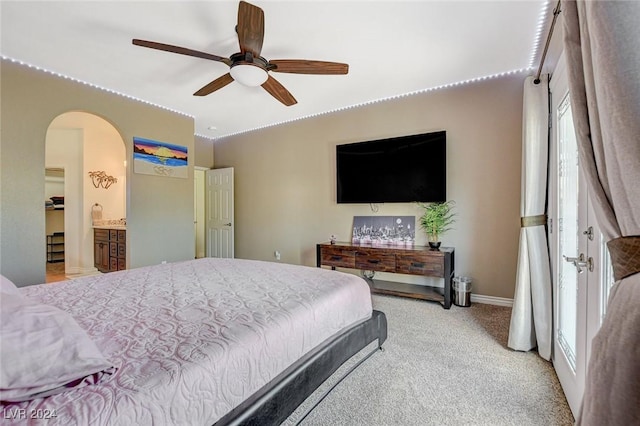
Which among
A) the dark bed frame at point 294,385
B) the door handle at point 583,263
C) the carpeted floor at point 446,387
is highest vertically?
the door handle at point 583,263

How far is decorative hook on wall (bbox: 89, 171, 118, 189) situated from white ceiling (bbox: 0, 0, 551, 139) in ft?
7.74

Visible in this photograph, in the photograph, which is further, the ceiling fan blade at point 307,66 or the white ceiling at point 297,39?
the ceiling fan blade at point 307,66

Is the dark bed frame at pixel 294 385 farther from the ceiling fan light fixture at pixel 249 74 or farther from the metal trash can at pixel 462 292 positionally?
the ceiling fan light fixture at pixel 249 74

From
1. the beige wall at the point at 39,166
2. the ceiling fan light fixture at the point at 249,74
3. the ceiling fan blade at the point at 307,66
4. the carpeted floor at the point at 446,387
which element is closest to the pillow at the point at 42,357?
the carpeted floor at the point at 446,387

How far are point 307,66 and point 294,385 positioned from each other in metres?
2.31

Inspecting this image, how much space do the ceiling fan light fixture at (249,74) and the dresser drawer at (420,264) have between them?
7.97 ft

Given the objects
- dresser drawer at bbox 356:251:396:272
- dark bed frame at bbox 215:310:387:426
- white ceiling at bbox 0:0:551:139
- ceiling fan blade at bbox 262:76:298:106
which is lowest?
dark bed frame at bbox 215:310:387:426

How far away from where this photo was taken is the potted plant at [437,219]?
3.53m

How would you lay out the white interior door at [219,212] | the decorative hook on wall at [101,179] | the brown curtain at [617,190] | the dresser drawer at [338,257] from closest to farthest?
the brown curtain at [617,190] → the dresser drawer at [338,257] → the decorative hook on wall at [101,179] → the white interior door at [219,212]

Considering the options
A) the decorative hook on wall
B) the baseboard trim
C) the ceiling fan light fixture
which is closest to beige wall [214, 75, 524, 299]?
the baseboard trim

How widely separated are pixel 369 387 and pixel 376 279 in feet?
7.93

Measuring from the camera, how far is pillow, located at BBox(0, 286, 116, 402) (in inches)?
28.2

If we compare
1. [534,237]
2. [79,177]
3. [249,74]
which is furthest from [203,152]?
[534,237]

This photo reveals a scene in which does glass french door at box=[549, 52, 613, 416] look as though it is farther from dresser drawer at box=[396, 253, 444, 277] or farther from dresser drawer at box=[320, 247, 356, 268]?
dresser drawer at box=[320, 247, 356, 268]
